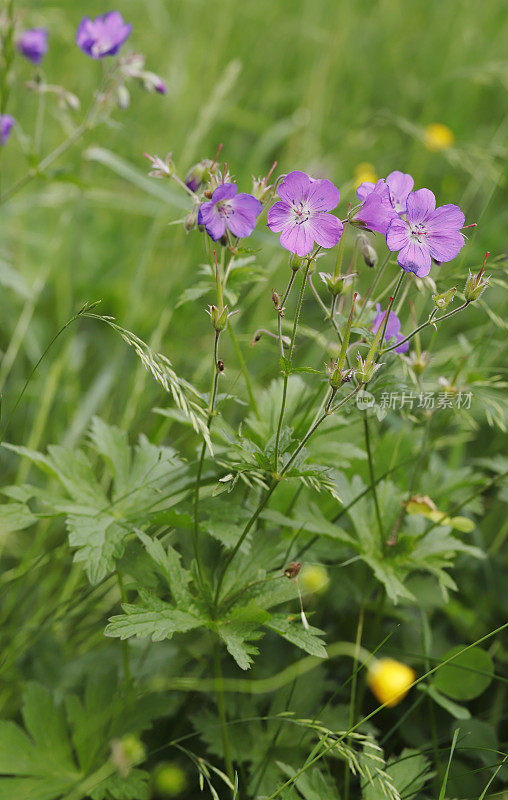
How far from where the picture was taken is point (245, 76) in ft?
11.8

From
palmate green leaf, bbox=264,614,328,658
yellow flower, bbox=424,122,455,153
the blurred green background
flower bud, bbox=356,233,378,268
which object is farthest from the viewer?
yellow flower, bbox=424,122,455,153

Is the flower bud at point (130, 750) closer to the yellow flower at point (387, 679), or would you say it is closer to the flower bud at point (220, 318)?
the yellow flower at point (387, 679)

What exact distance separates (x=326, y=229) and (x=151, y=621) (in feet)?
2.26

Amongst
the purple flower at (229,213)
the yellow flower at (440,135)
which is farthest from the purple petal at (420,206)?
the yellow flower at (440,135)

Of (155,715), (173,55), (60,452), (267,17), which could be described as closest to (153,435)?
(60,452)

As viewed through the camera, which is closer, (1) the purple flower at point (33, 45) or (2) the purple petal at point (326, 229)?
(2) the purple petal at point (326, 229)

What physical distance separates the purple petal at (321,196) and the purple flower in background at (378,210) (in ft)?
0.23

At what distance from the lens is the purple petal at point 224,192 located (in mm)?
1104

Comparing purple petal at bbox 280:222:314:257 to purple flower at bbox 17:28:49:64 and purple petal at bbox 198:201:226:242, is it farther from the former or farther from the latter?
purple flower at bbox 17:28:49:64

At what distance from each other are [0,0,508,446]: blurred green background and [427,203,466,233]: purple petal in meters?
0.61

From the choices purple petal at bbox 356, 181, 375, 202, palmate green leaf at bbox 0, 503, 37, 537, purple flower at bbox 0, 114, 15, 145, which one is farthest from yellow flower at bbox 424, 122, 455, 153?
palmate green leaf at bbox 0, 503, 37, 537

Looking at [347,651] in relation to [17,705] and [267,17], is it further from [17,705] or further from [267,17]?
[267,17]

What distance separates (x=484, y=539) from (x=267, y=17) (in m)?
3.10

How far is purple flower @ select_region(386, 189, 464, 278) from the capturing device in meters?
1.09
